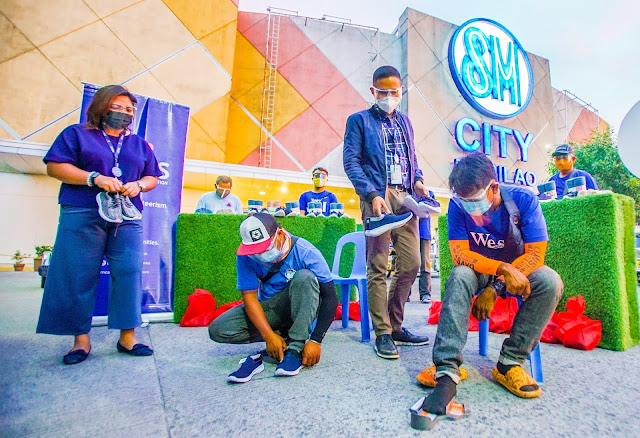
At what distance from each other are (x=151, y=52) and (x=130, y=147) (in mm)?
8245

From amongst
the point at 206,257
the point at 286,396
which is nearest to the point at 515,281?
the point at 286,396

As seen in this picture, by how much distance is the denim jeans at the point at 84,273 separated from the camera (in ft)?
6.15

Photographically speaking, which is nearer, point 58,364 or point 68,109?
point 58,364

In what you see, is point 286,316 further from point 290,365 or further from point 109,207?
point 109,207

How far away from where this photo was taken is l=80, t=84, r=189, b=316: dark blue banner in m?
3.01

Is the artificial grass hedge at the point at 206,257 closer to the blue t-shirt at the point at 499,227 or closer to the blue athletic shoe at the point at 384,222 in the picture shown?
the blue athletic shoe at the point at 384,222

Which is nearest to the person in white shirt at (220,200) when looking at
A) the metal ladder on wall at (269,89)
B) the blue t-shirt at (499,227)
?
the blue t-shirt at (499,227)

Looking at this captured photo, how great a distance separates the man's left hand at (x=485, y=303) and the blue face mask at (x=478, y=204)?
361 millimetres

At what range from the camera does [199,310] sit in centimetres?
290

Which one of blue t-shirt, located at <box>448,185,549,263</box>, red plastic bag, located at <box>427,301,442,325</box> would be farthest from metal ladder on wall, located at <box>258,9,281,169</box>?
blue t-shirt, located at <box>448,185,549,263</box>

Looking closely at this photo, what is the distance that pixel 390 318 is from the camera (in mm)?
2266

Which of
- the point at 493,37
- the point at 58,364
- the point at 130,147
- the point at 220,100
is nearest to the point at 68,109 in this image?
the point at 220,100

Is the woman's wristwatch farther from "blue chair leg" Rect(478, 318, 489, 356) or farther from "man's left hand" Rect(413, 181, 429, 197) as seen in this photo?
"man's left hand" Rect(413, 181, 429, 197)

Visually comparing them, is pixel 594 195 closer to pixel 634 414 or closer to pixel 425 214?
pixel 425 214
